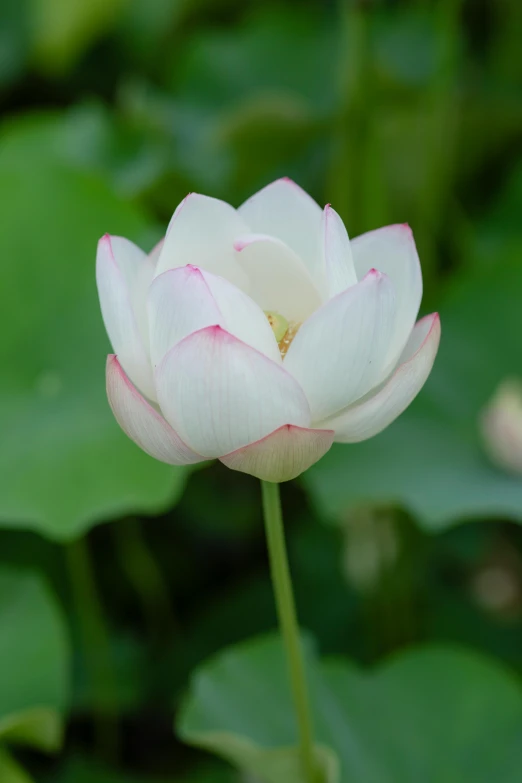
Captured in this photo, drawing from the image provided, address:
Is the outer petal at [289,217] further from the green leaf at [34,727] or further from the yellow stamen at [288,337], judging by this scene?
the green leaf at [34,727]

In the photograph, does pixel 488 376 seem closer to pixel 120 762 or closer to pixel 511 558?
pixel 511 558

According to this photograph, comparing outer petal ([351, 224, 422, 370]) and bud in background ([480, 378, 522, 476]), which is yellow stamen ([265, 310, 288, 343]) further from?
bud in background ([480, 378, 522, 476])

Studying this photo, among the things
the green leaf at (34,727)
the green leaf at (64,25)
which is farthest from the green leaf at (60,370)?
the green leaf at (64,25)

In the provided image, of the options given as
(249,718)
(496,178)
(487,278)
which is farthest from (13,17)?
(249,718)

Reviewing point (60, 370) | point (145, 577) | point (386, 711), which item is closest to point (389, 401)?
point (386, 711)

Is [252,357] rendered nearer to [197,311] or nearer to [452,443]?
[197,311]

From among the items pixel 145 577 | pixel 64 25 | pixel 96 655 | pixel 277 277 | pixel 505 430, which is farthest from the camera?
pixel 64 25

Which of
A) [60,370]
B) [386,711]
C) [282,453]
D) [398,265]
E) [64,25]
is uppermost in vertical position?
[64,25]
